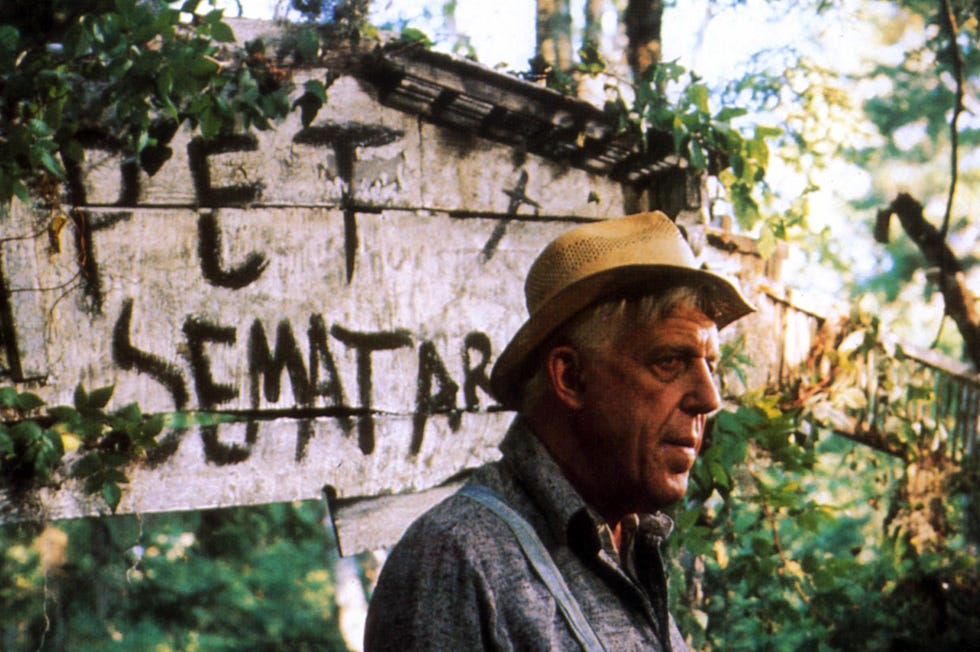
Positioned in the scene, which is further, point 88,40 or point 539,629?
point 88,40

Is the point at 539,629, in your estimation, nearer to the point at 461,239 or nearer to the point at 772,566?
the point at 461,239

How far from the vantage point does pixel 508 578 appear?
184 centimetres

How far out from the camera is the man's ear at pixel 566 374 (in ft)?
7.18

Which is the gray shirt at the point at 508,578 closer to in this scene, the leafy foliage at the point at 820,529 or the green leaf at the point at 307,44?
the leafy foliage at the point at 820,529

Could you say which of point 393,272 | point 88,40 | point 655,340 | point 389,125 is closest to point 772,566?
point 393,272

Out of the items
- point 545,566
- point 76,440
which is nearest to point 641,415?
point 545,566

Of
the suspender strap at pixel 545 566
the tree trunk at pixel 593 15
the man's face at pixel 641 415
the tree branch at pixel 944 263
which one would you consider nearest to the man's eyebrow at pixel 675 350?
the man's face at pixel 641 415

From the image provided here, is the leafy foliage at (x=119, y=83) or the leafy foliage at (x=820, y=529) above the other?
the leafy foliage at (x=119, y=83)

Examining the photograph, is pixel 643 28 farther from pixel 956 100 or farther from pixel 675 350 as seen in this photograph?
pixel 675 350

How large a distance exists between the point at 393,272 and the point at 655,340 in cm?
272

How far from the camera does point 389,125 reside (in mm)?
4895

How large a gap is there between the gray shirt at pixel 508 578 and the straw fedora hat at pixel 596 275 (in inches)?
6.7

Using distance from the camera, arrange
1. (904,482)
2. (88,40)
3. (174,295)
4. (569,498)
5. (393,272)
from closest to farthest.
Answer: (569,498) → (88,40) → (174,295) → (393,272) → (904,482)

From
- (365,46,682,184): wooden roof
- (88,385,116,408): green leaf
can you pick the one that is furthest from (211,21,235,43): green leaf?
(88,385,116,408): green leaf
